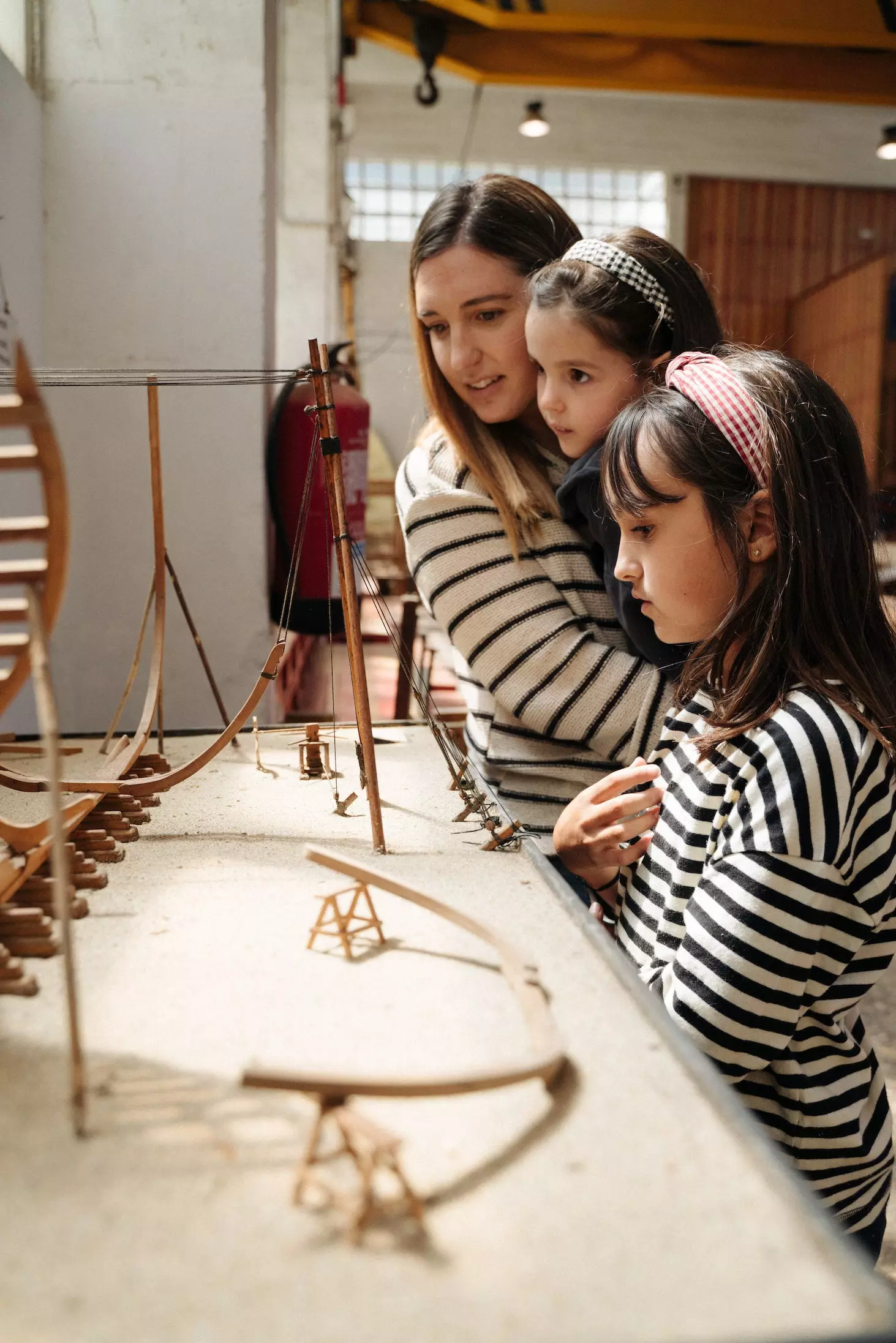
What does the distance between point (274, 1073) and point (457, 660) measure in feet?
3.78

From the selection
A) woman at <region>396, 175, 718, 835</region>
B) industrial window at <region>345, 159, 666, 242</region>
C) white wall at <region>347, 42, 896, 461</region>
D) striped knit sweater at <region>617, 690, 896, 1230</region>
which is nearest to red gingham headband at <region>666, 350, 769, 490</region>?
striped knit sweater at <region>617, 690, 896, 1230</region>

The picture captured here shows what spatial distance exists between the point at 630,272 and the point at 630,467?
0.42 metres

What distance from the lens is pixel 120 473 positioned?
2.65 meters

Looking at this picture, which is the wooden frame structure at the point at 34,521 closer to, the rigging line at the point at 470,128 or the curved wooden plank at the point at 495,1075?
the curved wooden plank at the point at 495,1075

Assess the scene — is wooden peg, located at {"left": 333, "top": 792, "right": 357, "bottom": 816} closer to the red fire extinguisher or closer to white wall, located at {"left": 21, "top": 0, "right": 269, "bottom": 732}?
the red fire extinguisher

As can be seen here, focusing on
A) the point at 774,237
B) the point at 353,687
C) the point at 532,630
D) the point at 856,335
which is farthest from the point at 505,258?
the point at 774,237

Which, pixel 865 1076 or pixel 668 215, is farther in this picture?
pixel 668 215

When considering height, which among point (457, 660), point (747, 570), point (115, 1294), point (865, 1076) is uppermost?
point (747, 570)

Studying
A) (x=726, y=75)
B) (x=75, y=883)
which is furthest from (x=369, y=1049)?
(x=726, y=75)

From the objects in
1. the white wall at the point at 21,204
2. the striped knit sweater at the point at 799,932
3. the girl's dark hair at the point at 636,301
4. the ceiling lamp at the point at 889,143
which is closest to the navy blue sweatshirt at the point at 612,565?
the girl's dark hair at the point at 636,301

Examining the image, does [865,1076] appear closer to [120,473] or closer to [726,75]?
[120,473]

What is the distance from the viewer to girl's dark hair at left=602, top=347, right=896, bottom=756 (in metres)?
1.03

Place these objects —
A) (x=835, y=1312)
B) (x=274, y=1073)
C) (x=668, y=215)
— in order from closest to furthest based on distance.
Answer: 1. (x=835, y=1312)
2. (x=274, y=1073)
3. (x=668, y=215)

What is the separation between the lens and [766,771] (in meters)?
0.97
